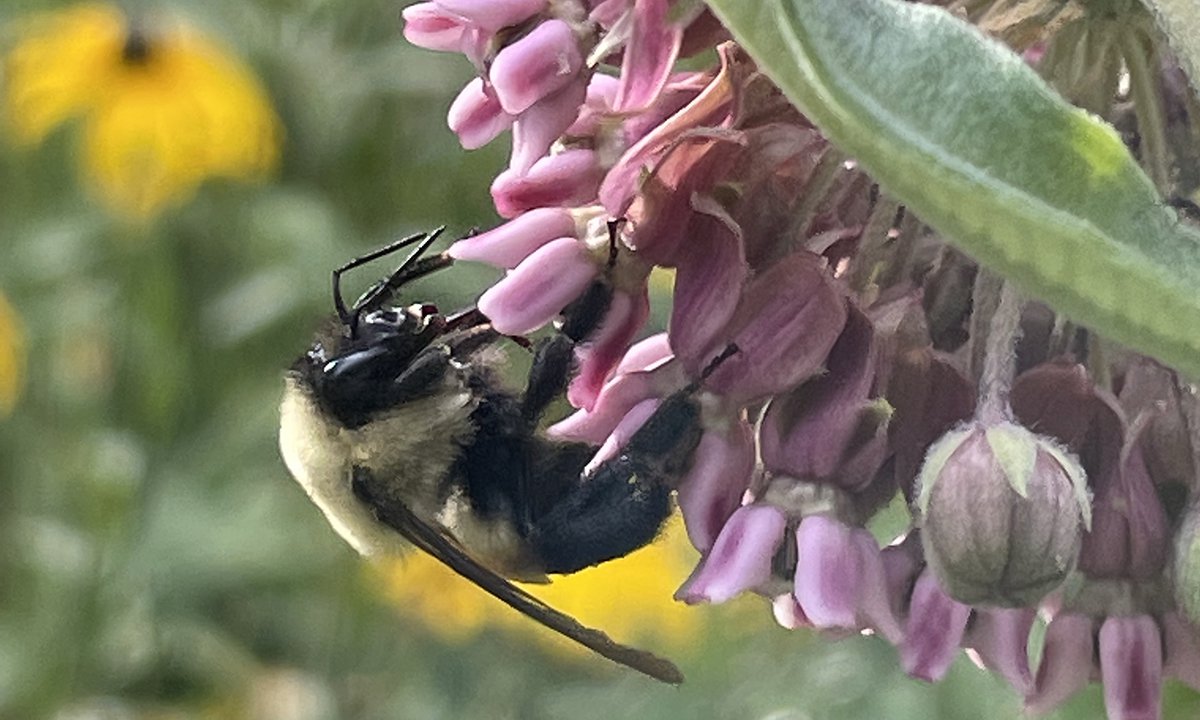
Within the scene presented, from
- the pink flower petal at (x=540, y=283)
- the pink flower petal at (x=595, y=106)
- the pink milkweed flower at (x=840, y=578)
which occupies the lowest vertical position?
the pink milkweed flower at (x=840, y=578)

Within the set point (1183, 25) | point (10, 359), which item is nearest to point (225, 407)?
point (10, 359)

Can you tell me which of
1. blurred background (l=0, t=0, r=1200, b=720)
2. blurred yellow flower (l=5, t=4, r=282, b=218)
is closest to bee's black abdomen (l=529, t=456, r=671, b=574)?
blurred background (l=0, t=0, r=1200, b=720)

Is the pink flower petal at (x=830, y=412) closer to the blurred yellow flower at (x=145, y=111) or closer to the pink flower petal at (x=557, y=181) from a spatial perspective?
the pink flower petal at (x=557, y=181)

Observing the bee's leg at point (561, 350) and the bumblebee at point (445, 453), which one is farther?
the bumblebee at point (445, 453)

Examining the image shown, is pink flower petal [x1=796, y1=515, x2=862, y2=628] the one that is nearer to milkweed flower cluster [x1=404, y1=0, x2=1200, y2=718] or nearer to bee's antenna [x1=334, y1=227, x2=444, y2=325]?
milkweed flower cluster [x1=404, y1=0, x2=1200, y2=718]

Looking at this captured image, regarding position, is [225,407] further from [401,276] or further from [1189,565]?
[1189,565]

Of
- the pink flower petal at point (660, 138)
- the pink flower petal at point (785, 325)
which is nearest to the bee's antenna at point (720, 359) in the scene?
the pink flower petal at point (785, 325)

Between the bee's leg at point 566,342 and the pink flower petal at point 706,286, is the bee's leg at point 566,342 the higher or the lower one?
the lower one
